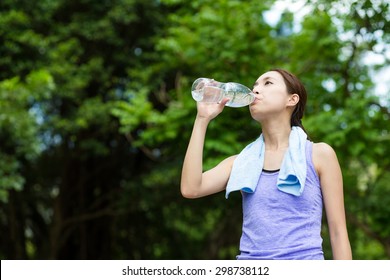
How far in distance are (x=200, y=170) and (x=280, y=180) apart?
294 millimetres

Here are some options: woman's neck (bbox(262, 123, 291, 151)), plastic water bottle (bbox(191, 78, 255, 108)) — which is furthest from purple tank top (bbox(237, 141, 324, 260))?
plastic water bottle (bbox(191, 78, 255, 108))

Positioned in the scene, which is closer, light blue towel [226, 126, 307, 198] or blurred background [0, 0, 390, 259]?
light blue towel [226, 126, 307, 198]

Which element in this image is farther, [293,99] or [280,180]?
[293,99]

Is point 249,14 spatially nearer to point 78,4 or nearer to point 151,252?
→ point 78,4

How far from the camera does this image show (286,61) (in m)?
8.61

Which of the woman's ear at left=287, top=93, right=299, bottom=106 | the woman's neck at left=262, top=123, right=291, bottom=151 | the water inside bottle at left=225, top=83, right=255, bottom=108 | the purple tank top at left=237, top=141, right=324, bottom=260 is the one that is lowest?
the purple tank top at left=237, top=141, right=324, bottom=260

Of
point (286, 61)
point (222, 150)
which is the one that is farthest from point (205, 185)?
point (286, 61)

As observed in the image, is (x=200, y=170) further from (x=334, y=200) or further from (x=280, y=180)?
(x=334, y=200)

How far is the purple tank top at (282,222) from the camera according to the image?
1985mm

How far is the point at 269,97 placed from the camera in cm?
223

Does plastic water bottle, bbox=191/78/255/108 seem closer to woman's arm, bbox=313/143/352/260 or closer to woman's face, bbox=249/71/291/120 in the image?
woman's face, bbox=249/71/291/120

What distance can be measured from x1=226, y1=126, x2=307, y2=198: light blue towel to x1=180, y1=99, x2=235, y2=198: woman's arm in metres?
0.07

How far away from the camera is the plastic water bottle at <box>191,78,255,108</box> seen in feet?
7.66

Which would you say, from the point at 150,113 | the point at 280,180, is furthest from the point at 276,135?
the point at 150,113
